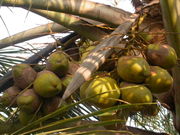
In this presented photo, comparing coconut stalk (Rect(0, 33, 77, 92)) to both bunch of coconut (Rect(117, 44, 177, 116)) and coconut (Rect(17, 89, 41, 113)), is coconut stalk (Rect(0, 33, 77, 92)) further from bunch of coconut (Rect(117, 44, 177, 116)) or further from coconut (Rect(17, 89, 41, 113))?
bunch of coconut (Rect(117, 44, 177, 116))

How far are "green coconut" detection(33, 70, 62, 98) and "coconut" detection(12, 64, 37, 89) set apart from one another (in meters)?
0.06

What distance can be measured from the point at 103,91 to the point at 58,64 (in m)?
0.41

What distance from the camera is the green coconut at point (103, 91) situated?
1141mm

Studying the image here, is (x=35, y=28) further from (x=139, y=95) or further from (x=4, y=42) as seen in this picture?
(x=139, y=95)

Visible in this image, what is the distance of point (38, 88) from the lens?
4.69 ft

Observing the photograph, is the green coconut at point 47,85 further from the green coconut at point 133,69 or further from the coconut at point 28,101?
the green coconut at point 133,69

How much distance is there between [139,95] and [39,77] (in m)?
0.47

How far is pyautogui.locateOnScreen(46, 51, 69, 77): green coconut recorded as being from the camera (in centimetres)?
150

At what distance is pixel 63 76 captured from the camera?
5.12 feet

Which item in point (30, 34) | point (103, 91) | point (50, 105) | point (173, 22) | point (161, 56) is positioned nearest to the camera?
point (103, 91)

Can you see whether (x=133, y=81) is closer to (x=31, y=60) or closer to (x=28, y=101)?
(x=28, y=101)

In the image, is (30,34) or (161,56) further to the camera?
(30,34)

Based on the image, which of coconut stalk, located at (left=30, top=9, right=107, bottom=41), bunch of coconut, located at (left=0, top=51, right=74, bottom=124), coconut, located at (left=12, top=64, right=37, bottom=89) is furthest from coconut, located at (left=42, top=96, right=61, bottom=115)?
coconut stalk, located at (left=30, top=9, right=107, bottom=41)

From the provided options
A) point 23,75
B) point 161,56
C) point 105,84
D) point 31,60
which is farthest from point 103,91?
point 31,60
